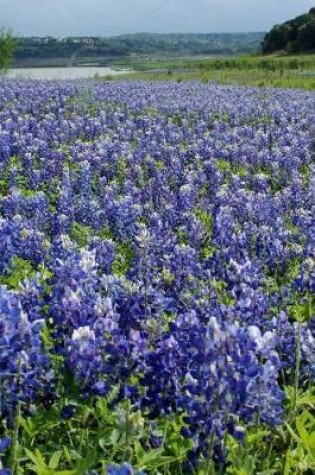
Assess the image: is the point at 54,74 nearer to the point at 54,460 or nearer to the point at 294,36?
the point at 54,460

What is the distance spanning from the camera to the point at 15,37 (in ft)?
146

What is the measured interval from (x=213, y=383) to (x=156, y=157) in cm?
827

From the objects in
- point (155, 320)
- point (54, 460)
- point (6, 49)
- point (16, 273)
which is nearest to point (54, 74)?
point (6, 49)

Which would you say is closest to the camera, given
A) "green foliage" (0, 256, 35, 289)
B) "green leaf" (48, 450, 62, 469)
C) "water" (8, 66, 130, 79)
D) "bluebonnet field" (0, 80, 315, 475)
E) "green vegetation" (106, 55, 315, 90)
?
"bluebonnet field" (0, 80, 315, 475)

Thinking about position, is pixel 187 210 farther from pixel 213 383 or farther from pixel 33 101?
pixel 33 101

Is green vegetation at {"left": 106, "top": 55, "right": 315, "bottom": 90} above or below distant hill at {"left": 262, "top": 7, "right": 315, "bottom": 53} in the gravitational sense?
below

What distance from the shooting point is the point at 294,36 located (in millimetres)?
64688

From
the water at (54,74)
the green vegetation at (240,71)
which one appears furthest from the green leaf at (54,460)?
the green vegetation at (240,71)

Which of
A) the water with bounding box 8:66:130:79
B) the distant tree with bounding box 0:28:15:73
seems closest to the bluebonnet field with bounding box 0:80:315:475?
the water with bounding box 8:66:130:79

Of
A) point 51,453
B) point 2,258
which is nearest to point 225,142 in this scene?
point 2,258

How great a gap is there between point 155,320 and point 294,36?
64634 millimetres

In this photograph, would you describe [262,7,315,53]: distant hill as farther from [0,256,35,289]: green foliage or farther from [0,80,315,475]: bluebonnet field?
[0,256,35,289]: green foliage

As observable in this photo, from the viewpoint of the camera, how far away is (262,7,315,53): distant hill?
60875 millimetres

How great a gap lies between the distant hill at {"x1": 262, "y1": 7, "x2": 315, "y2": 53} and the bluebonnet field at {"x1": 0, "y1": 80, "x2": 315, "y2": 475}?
53304 mm
